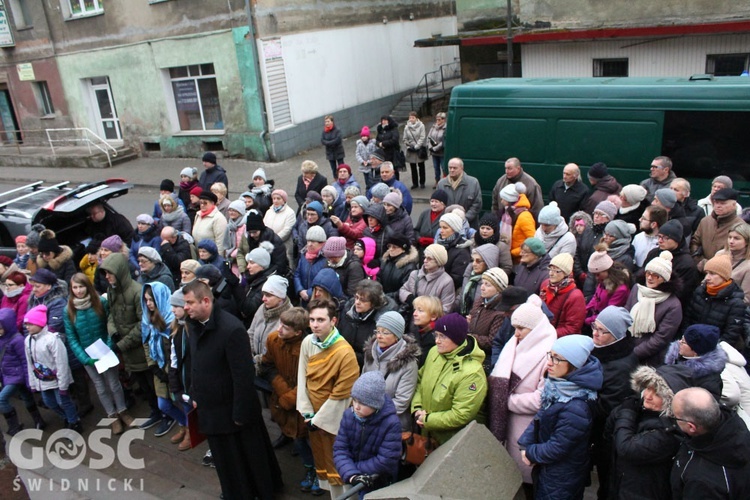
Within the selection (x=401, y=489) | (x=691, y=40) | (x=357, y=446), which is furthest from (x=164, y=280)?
(x=691, y=40)

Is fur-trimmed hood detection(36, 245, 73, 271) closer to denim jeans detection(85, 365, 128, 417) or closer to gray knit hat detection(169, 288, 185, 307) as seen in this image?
denim jeans detection(85, 365, 128, 417)

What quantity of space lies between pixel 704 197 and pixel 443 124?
21.0 feet

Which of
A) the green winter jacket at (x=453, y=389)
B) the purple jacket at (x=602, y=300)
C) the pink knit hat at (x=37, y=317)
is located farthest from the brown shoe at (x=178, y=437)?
the purple jacket at (x=602, y=300)

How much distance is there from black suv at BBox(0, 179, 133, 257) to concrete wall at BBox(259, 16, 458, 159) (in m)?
9.18

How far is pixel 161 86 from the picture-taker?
755 inches

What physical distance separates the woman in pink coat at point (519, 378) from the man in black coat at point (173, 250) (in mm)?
4593

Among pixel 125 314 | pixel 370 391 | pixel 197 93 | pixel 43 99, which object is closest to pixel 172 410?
pixel 125 314

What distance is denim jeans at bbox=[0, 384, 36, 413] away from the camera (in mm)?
6500

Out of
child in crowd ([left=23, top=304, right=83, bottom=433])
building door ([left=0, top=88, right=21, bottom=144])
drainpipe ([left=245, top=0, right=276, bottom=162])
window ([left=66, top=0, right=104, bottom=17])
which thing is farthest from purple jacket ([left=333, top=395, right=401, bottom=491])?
building door ([left=0, top=88, right=21, bottom=144])

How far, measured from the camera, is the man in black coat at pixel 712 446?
3.27 m

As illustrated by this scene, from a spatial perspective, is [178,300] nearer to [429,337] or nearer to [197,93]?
[429,337]

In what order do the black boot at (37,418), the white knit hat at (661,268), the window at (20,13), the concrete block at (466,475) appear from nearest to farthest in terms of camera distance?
the concrete block at (466,475)
the white knit hat at (661,268)
the black boot at (37,418)
the window at (20,13)

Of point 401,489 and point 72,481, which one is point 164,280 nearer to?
point 72,481

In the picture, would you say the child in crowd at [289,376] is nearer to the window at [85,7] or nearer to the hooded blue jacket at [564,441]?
the hooded blue jacket at [564,441]
